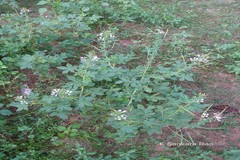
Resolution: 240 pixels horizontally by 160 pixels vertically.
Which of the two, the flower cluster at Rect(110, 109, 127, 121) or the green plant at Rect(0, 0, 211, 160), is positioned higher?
the flower cluster at Rect(110, 109, 127, 121)

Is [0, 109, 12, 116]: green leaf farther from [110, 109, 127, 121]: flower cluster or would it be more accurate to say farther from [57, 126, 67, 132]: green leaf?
[110, 109, 127, 121]: flower cluster

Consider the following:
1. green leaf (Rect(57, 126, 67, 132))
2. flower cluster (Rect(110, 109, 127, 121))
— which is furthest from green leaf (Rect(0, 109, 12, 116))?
flower cluster (Rect(110, 109, 127, 121))

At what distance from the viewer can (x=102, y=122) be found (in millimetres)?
2689

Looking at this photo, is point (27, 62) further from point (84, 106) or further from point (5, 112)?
point (84, 106)

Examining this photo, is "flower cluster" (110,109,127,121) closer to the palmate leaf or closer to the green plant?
the green plant

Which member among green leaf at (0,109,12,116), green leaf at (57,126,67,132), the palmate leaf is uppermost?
the palmate leaf

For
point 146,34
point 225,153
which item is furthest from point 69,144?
point 146,34

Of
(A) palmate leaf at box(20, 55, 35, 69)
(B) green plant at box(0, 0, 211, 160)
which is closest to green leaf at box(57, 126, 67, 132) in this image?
(B) green plant at box(0, 0, 211, 160)

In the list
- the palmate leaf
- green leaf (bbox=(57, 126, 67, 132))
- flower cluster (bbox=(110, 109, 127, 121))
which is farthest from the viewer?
the palmate leaf

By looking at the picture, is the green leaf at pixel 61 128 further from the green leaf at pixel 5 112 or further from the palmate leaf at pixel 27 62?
the palmate leaf at pixel 27 62

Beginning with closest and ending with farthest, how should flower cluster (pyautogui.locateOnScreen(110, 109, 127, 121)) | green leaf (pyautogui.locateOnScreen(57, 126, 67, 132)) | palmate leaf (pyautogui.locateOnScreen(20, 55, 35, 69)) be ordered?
1. flower cluster (pyautogui.locateOnScreen(110, 109, 127, 121))
2. green leaf (pyautogui.locateOnScreen(57, 126, 67, 132))
3. palmate leaf (pyautogui.locateOnScreen(20, 55, 35, 69))

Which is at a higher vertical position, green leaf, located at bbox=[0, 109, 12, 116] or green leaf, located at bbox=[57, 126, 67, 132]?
green leaf, located at bbox=[0, 109, 12, 116]

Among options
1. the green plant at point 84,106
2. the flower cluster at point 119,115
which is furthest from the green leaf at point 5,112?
the flower cluster at point 119,115

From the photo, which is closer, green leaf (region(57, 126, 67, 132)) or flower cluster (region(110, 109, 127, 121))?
flower cluster (region(110, 109, 127, 121))
